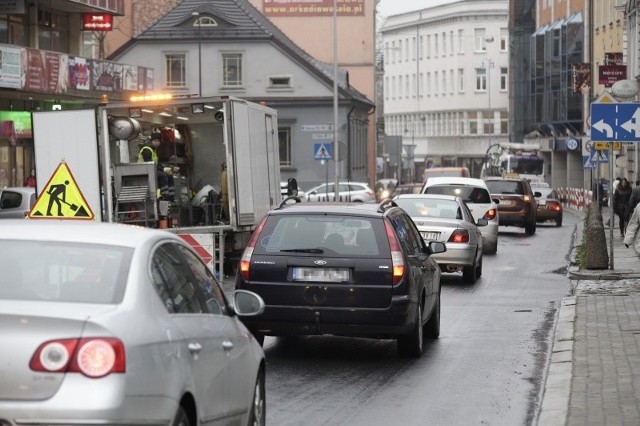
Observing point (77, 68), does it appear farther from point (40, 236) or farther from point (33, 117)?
point (40, 236)

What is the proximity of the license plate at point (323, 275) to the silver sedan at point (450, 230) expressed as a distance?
10550 mm

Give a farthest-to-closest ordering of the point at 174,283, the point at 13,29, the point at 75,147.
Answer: the point at 13,29
the point at 75,147
the point at 174,283

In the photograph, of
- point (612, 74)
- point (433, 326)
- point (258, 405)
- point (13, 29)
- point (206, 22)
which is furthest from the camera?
point (206, 22)

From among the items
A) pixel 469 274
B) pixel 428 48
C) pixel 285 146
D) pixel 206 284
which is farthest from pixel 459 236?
pixel 428 48

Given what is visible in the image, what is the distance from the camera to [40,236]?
23.2ft

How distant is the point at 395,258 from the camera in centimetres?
1345

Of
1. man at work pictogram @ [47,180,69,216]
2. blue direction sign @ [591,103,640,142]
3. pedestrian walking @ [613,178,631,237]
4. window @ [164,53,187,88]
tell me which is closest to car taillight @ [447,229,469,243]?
blue direction sign @ [591,103,640,142]

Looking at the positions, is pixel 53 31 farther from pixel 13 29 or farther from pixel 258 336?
pixel 258 336

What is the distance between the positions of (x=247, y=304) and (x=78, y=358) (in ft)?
7.77

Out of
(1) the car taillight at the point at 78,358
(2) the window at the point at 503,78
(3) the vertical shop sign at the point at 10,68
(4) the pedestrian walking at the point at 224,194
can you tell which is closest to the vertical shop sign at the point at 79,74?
(3) the vertical shop sign at the point at 10,68

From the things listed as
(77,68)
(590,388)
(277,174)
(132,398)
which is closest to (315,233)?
(590,388)

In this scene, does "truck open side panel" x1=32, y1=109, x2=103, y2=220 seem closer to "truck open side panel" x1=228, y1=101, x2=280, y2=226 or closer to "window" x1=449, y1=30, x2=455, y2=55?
"truck open side panel" x1=228, y1=101, x2=280, y2=226

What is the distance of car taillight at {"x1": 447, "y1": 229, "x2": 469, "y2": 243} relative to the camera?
24031mm

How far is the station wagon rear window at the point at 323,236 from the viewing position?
535 inches
